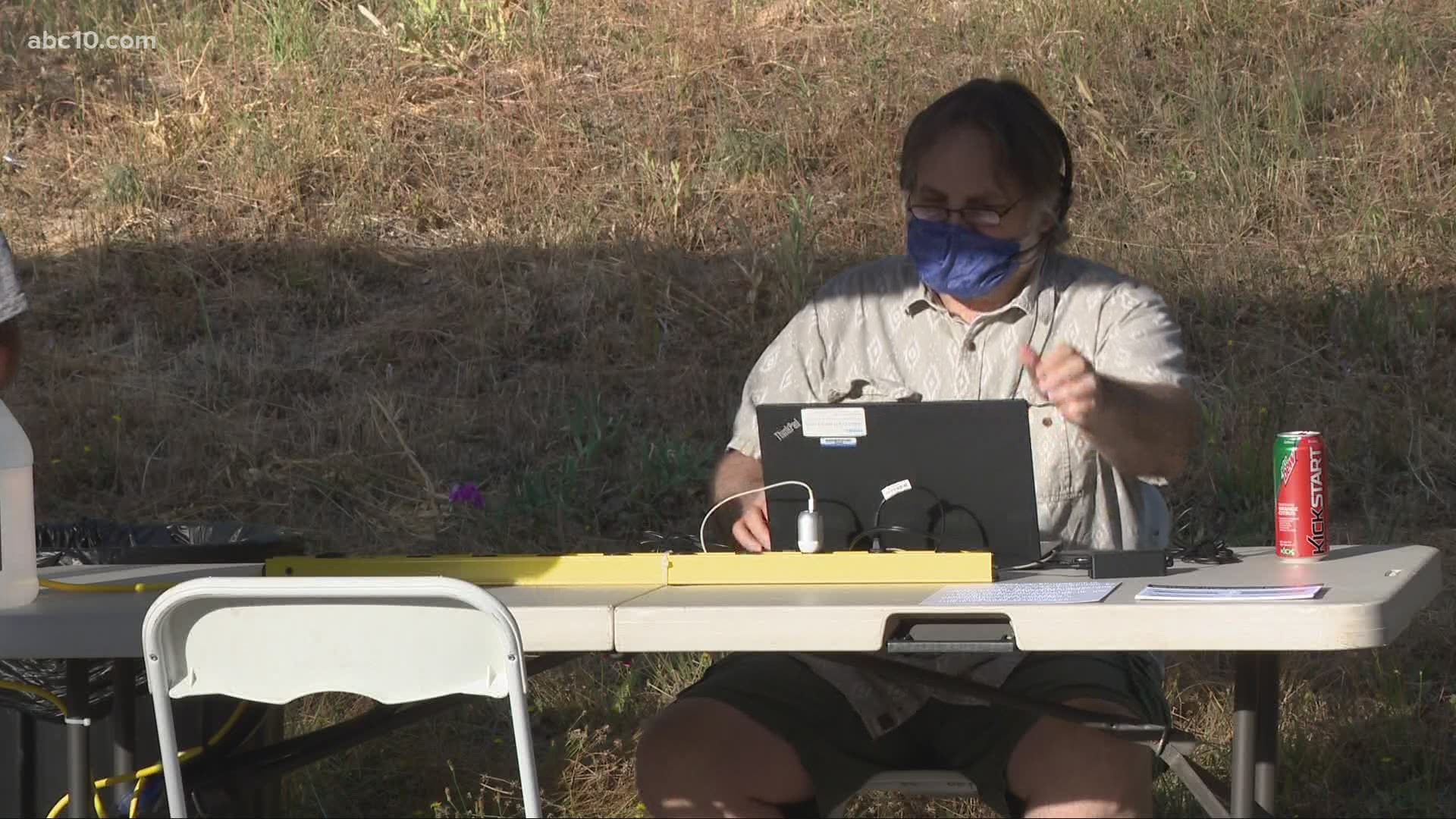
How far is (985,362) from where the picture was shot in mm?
3070

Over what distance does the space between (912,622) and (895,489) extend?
0.37m

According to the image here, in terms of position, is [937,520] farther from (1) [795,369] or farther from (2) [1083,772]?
(1) [795,369]

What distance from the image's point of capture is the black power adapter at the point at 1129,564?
7.84 ft

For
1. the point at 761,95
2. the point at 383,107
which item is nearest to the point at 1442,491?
the point at 761,95

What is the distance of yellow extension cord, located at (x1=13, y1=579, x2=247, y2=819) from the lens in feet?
8.24

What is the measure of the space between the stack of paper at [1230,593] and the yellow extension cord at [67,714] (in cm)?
132

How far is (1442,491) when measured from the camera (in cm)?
546

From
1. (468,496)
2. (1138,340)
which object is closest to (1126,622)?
(1138,340)

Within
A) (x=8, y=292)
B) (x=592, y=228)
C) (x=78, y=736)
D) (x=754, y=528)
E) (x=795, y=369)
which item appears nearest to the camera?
(x=78, y=736)

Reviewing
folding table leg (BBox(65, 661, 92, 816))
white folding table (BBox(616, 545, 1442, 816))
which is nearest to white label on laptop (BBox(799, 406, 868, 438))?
white folding table (BBox(616, 545, 1442, 816))

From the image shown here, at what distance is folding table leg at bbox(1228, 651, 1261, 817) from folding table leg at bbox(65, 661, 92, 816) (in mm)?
1580

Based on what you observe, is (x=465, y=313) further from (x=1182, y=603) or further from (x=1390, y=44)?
(x=1182, y=603)

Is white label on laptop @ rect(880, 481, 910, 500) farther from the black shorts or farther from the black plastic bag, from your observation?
the black plastic bag

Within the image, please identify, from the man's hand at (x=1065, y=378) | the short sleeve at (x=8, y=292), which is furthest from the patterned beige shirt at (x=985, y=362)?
the short sleeve at (x=8, y=292)
